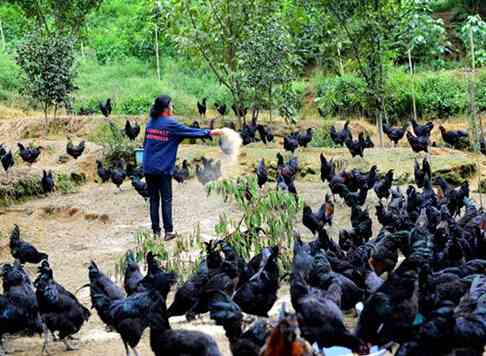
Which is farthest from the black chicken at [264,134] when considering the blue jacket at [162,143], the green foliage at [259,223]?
the blue jacket at [162,143]

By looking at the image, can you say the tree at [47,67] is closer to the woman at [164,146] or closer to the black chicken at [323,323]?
the woman at [164,146]

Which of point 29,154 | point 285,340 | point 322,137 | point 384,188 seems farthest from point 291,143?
point 285,340

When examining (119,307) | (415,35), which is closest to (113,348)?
(119,307)

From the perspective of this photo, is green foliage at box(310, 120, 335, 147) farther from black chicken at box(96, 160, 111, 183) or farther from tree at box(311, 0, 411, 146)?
black chicken at box(96, 160, 111, 183)

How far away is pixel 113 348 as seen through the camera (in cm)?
747

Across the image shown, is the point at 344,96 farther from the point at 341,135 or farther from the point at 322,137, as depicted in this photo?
the point at 341,135

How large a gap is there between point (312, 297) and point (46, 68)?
17126 mm

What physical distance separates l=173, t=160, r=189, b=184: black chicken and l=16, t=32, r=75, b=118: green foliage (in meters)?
6.73

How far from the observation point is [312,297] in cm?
660

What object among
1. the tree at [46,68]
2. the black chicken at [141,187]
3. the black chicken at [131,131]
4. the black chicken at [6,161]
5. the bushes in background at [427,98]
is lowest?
the black chicken at [141,187]

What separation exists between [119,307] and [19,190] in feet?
31.5

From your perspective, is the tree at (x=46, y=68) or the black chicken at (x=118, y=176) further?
the tree at (x=46, y=68)

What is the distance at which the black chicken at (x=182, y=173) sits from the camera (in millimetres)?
16219

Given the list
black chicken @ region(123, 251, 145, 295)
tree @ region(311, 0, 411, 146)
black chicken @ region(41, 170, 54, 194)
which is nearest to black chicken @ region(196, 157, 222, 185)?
black chicken @ region(41, 170, 54, 194)
